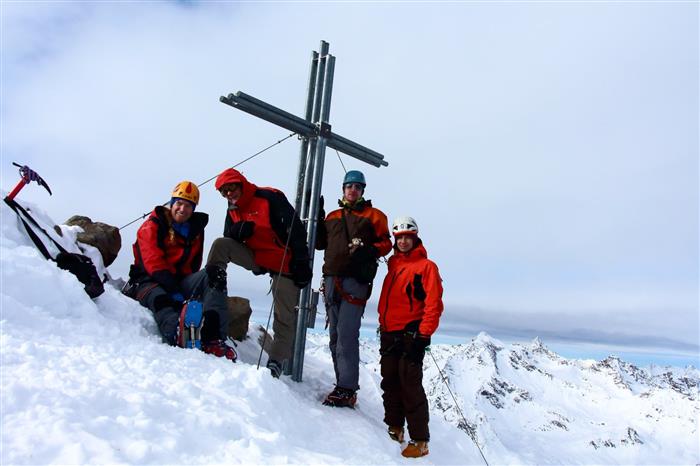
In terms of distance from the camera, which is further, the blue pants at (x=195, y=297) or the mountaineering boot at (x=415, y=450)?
the blue pants at (x=195, y=297)

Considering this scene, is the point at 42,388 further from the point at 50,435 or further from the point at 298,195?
the point at 298,195

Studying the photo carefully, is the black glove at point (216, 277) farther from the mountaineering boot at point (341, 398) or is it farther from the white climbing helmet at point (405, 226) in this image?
the white climbing helmet at point (405, 226)

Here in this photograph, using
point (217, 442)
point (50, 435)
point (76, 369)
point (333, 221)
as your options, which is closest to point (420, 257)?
point (333, 221)

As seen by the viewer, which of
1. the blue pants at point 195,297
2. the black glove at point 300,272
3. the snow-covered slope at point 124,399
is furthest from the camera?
the black glove at point 300,272

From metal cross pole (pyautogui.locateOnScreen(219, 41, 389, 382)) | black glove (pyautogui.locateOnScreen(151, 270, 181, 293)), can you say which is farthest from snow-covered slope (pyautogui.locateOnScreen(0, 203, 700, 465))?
metal cross pole (pyautogui.locateOnScreen(219, 41, 389, 382))

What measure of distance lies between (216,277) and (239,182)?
1.45 meters

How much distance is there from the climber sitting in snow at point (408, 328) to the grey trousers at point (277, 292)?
1.36 m

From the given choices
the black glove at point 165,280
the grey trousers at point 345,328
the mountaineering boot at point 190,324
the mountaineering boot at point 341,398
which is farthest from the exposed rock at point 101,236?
the mountaineering boot at point 341,398

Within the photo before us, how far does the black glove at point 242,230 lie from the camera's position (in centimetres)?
666

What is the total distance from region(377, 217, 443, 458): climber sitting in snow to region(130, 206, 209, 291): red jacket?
305 cm

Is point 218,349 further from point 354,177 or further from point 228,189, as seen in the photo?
point 354,177

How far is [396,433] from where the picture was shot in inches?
252

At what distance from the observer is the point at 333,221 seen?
297 inches

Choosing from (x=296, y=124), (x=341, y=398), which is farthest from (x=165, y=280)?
(x=296, y=124)
